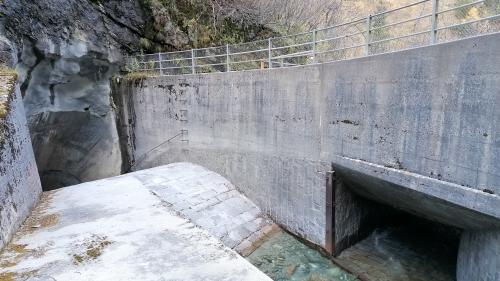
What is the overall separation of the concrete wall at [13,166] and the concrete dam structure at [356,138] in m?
4.66

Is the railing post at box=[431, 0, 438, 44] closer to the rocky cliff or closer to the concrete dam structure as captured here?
the concrete dam structure

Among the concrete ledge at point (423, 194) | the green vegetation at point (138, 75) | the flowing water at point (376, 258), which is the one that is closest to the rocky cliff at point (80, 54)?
the green vegetation at point (138, 75)

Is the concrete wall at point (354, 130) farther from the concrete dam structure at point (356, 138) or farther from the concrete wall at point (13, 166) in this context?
the concrete wall at point (13, 166)

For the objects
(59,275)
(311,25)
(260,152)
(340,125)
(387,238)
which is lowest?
(387,238)

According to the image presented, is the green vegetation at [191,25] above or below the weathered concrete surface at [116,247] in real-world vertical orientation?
above

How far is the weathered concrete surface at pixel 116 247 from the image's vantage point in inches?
174

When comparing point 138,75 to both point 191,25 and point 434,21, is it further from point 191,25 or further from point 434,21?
point 434,21

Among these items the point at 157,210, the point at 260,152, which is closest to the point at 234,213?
the point at 260,152

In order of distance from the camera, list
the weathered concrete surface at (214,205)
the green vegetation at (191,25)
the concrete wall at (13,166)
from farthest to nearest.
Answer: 1. the green vegetation at (191,25)
2. the weathered concrete surface at (214,205)
3. the concrete wall at (13,166)

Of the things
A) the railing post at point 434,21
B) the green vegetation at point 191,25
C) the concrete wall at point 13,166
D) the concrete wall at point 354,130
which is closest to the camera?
the concrete wall at point 354,130

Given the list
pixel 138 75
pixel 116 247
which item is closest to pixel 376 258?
pixel 116 247

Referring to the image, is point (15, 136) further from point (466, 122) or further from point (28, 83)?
point (466, 122)

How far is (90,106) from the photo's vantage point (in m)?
12.7

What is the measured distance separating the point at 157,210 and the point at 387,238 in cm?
526
